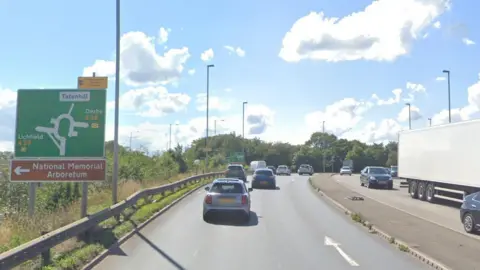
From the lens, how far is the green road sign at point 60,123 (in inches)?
612

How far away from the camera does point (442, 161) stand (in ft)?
84.2

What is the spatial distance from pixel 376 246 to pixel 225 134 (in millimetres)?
122325

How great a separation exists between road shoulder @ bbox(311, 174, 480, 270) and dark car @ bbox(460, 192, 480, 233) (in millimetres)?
848

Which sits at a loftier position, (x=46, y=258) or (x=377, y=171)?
(x=377, y=171)

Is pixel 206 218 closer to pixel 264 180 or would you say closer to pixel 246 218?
pixel 246 218

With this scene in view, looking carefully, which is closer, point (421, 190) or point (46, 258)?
point (46, 258)

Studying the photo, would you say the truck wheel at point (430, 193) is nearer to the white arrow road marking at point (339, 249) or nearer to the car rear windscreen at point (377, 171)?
the car rear windscreen at point (377, 171)

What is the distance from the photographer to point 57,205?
2131cm

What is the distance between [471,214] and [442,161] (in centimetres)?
1055

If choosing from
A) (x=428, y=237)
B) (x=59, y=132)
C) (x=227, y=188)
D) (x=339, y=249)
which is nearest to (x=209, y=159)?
(x=227, y=188)

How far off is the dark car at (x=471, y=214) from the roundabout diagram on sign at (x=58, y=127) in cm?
1173

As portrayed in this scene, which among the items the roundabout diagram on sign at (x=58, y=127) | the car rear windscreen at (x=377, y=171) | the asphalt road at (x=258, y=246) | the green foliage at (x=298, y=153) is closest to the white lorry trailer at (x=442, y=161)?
the asphalt road at (x=258, y=246)

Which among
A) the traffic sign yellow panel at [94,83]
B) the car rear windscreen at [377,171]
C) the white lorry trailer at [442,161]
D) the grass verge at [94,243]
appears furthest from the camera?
the car rear windscreen at [377,171]

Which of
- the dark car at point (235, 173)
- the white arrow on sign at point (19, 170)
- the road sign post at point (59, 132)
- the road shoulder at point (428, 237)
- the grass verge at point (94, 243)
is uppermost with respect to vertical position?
the road sign post at point (59, 132)
